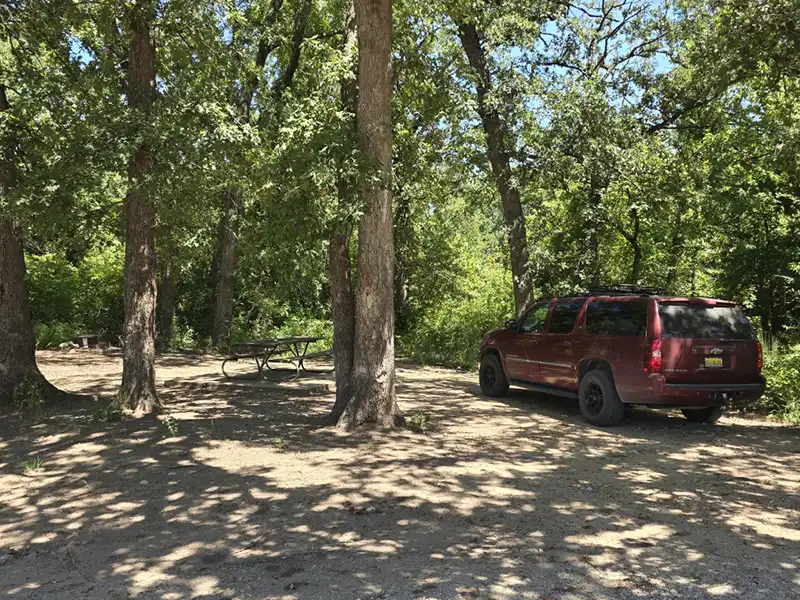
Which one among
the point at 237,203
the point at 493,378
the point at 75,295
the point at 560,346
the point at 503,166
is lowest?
the point at 493,378

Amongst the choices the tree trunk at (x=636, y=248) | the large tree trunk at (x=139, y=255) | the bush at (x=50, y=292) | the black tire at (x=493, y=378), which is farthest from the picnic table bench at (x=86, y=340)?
the tree trunk at (x=636, y=248)

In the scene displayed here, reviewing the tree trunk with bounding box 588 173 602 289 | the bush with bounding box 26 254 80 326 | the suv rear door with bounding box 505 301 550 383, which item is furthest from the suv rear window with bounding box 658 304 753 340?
the bush with bounding box 26 254 80 326

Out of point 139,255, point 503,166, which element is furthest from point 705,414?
point 503,166

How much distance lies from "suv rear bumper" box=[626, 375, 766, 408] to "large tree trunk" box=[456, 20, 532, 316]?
833 cm

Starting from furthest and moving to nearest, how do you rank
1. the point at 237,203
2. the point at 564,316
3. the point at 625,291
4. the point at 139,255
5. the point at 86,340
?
the point at 86,340, the point at 237,203, the point at 564,316, the point at 625,291, the point at 139,255

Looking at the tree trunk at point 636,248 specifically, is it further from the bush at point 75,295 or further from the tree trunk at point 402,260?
the bush at point 75,295

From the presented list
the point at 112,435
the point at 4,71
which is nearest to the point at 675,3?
the point at 4,71

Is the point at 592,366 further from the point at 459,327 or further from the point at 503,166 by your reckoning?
the point at 459,327

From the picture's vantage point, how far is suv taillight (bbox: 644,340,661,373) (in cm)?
870

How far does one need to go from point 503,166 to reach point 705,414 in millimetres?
8892

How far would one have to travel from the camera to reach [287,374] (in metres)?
14.1

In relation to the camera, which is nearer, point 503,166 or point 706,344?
point 706,344

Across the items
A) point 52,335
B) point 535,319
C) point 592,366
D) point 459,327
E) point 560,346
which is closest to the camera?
point 592,366

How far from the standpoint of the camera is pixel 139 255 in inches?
371
